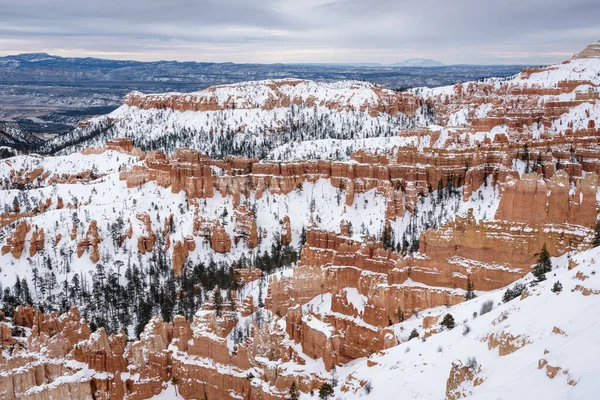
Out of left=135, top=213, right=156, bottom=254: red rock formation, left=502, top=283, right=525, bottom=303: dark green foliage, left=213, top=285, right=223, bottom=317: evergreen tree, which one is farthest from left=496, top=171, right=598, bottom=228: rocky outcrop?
left=135, top=213, right=156, bottom=254: red rock formation

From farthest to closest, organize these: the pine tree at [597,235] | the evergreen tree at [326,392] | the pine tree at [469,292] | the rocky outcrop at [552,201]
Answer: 1. the rocky outcrop at [552,201]
2. the pine tree at [469,292]
3. the pine tree at [597,235]
4. the evergreen tree at [326,392]

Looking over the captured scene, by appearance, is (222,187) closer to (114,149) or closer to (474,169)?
(474,169)

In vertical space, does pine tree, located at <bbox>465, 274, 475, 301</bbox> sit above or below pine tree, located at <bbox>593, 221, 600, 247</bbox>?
below

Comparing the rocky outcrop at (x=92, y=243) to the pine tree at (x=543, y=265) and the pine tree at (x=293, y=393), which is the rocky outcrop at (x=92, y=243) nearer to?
the pine tree at (x=293, y=393)

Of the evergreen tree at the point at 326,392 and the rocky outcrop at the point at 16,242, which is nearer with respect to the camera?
the evergreen tree at the point at 326,392

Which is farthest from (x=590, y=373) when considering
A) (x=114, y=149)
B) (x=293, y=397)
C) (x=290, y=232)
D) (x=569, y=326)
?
(x=114, y=149)

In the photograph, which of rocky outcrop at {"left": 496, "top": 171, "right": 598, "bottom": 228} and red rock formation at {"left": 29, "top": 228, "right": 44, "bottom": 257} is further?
red rock formation at {"left": 29, "top": 228, "right": 44, "bottom": 257}

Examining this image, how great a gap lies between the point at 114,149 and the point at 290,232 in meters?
72.7

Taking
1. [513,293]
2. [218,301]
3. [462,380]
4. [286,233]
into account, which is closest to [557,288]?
[462,380]

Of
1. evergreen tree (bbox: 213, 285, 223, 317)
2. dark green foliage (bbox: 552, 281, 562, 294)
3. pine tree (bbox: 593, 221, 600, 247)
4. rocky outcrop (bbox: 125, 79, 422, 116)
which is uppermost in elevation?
rocky outcrop (bbox: 125, 79, 422, 116)

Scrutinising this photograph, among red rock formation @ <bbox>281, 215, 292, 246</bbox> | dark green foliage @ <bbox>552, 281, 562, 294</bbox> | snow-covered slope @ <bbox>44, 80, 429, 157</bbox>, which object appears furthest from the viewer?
snow-covered slope @ <bbox>44, 80, 429, 157</bbox>

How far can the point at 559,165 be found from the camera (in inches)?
→ 3063

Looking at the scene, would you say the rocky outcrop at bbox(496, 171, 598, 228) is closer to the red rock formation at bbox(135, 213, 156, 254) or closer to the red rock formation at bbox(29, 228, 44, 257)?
the red rock formation at bbox(135, 213, 156, 254)

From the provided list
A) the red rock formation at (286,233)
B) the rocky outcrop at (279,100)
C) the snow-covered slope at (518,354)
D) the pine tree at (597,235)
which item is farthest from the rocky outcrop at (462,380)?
the rocky outcrop at (279,100)
